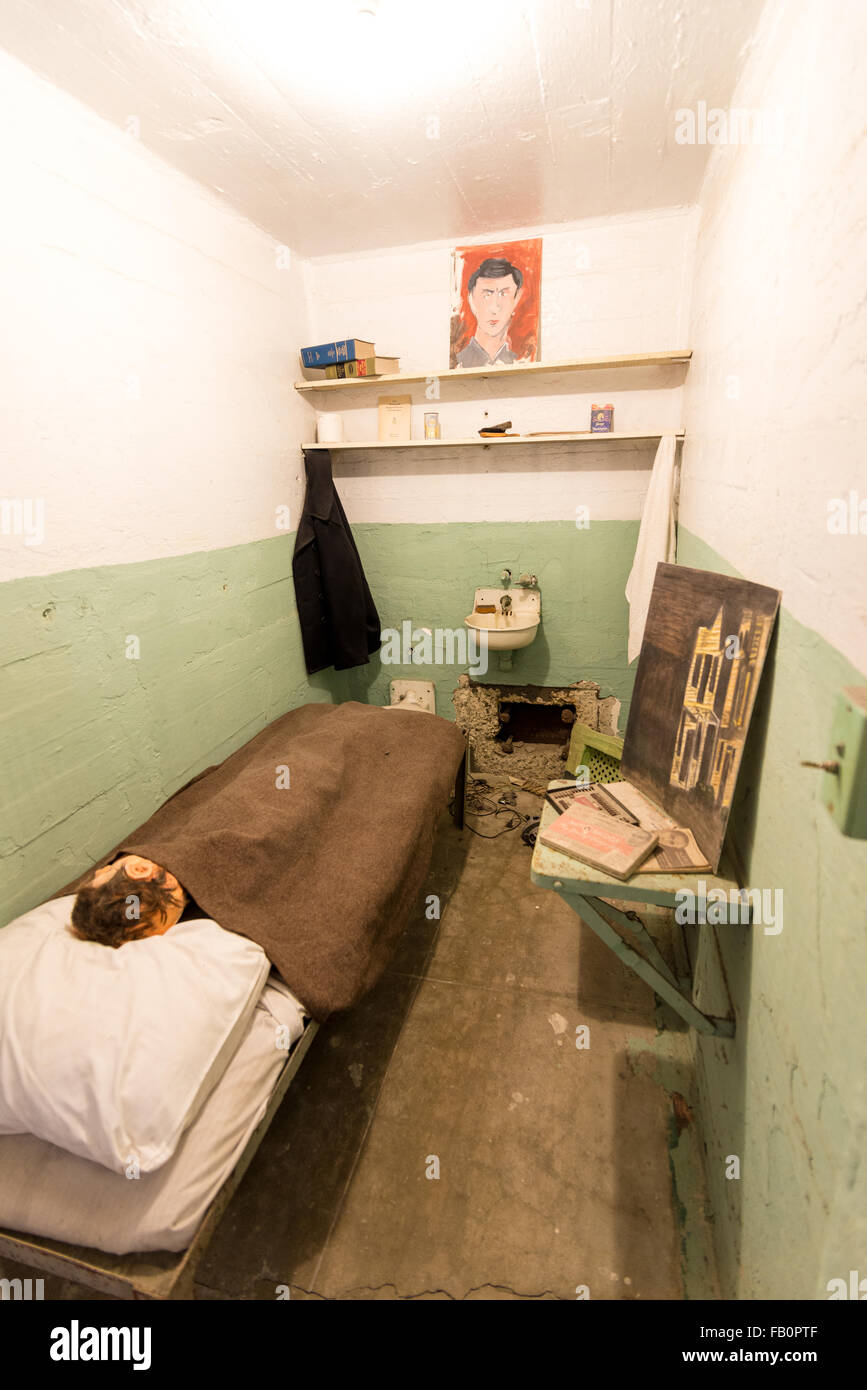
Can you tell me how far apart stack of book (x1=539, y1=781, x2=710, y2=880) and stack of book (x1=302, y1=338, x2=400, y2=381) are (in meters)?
2.58

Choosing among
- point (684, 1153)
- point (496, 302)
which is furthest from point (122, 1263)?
point (496, 302)

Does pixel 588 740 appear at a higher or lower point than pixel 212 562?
lower

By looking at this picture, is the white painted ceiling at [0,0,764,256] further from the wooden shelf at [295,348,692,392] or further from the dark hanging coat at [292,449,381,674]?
the dark hanging coat at [292,449,381,674]

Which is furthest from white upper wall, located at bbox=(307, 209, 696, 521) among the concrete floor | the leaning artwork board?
the concrete floor

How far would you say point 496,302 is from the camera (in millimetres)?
3094

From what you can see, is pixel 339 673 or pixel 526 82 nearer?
pixel 526 82

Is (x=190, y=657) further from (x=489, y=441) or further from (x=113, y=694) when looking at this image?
(x=489, y=441)

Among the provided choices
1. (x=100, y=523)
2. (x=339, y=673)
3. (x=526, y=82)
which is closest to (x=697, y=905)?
(x=100, y=523)

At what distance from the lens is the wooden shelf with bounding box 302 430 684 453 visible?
113 inches

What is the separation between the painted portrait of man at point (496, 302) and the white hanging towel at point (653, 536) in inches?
37.3

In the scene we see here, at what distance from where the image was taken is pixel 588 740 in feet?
10.3

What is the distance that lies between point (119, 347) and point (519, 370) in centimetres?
183

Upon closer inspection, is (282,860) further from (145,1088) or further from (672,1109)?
(672,1109)

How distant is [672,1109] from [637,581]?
2.29 metres
